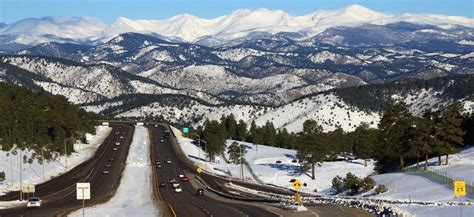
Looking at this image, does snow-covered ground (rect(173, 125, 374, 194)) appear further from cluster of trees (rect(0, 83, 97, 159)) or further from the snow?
the snow

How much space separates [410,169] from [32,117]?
84259 mm

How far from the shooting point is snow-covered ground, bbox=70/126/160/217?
88625 mm

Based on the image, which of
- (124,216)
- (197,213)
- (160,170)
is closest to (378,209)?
(197,213)

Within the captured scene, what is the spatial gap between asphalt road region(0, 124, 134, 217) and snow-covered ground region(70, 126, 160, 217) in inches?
67.4

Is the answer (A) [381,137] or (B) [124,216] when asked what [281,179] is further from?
(B) [124,216]

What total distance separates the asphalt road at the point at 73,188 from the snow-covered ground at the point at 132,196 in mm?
1713

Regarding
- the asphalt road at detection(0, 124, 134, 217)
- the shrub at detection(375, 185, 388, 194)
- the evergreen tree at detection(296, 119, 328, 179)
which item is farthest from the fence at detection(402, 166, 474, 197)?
the asphalt road at detection(0, 124, 134, 217)

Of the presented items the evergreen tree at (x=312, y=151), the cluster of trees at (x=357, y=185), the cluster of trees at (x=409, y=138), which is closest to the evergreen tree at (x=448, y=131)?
the cluster of trees at (x=409, y=138)

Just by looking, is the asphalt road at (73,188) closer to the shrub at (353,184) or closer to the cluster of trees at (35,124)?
the cluster of trees at (35,124)

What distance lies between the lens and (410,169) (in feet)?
407

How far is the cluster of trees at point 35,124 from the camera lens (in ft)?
497

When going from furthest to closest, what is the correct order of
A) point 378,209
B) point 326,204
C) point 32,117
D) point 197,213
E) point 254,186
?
point 32,117, point 254,186, point 326,204, point 197,213, point 378,209

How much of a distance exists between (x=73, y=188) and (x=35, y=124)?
47.8 meters

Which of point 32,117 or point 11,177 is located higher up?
point 32,117
